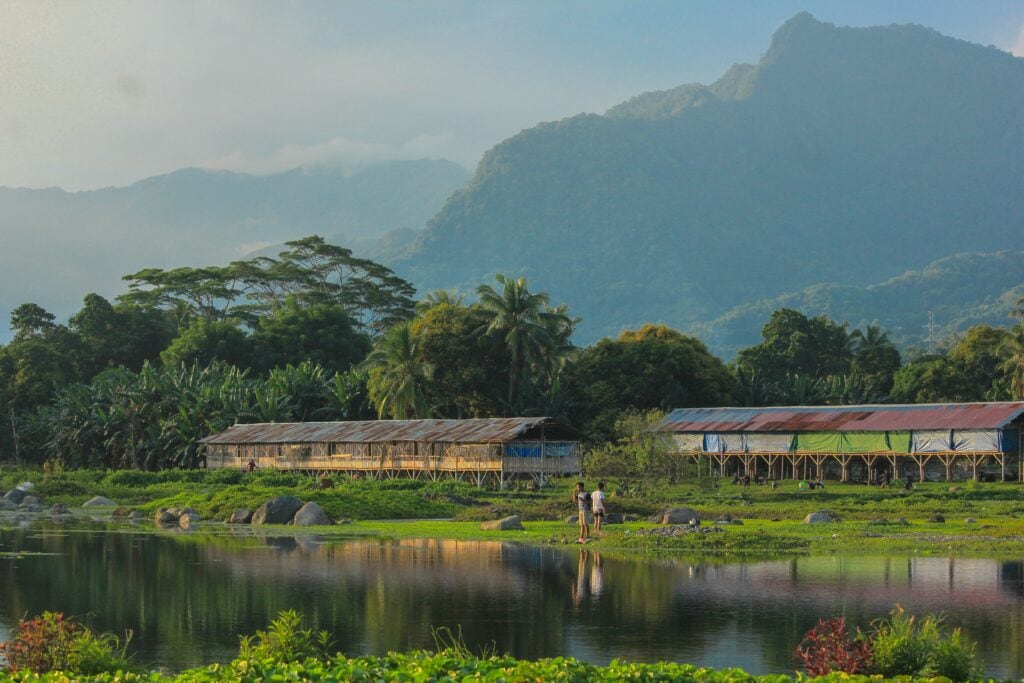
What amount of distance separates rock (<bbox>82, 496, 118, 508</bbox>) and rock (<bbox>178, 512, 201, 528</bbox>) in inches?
498

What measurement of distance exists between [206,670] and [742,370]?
8202cm

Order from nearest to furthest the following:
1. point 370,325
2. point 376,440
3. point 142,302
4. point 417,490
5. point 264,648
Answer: point 264,648 → point 417,490 → point 376,440 → point 142,302 → point 370,325

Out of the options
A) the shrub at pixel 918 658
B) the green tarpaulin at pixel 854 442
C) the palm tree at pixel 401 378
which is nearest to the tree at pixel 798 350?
the green tarpaulin at pixel 854 442

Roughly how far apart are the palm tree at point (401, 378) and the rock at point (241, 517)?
31.6 metres

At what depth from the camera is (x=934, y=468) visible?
69.7m

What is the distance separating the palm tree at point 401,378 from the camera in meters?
74.8

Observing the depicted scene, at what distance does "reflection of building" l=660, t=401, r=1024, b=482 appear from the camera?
62844mm

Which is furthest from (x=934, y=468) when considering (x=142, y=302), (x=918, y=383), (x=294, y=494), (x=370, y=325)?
(x=142, y=302)

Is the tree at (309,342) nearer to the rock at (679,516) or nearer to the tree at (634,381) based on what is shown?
the tree at (634,381)

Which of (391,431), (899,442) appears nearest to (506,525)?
(391,431)

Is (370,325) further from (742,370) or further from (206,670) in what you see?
(206,670)

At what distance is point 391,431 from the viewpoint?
66.8 m

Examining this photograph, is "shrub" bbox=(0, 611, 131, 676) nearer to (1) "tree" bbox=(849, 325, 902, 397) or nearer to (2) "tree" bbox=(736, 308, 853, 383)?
(1) "tree" bbox=(849, 325, 902, 397)

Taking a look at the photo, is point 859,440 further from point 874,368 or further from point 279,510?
point 874,368
